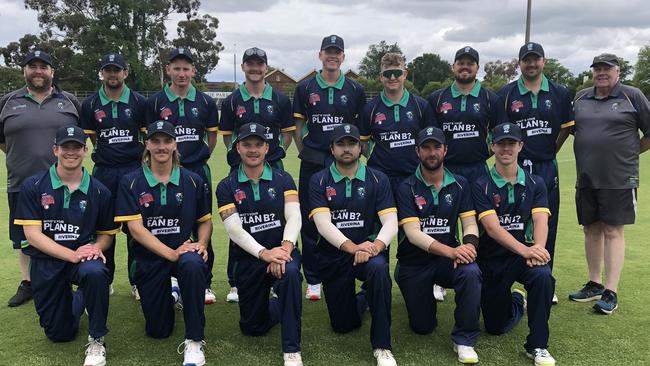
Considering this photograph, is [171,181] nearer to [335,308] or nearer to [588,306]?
[335,308]

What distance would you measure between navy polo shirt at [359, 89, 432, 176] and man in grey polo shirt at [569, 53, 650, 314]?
1.59 m

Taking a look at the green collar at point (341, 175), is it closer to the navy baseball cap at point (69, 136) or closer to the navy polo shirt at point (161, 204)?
the navy polo shirt at point (161, 204)

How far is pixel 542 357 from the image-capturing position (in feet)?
13.0

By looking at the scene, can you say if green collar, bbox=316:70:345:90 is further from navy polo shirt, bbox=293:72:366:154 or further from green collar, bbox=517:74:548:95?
green collar, bbox=517:74:548:95

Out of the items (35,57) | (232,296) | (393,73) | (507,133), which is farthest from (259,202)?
(35,57)

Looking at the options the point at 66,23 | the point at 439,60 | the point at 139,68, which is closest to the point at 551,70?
the point at 439,60

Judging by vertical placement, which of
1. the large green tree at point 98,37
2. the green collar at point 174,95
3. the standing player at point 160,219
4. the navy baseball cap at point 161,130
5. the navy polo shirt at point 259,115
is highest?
the large green tree at point 98,37

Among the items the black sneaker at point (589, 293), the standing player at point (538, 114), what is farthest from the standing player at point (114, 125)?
the black sneaker at point (589, 293)

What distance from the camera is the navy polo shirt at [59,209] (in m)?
4.31

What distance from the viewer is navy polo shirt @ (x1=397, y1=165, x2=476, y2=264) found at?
4465 mm

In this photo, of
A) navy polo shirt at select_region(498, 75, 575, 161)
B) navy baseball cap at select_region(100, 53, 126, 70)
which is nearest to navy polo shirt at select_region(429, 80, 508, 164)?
navy polo shirt at select_region(498, 75, 575, 161)

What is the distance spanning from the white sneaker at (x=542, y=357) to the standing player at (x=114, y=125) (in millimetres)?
3673

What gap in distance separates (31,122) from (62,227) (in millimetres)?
1487

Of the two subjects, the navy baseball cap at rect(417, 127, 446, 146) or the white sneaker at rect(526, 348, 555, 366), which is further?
the navy baseball cap at rect(417, 127, 446, 146)
